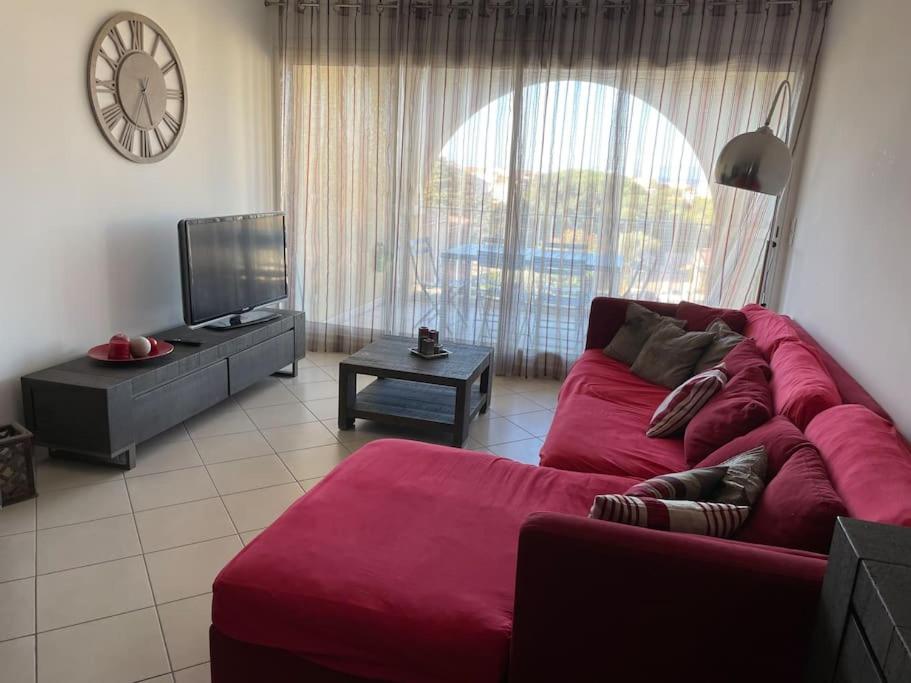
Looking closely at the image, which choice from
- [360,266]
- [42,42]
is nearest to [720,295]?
[360,266]

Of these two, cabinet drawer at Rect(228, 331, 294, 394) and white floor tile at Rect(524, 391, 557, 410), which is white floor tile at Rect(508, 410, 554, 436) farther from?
cabinet drawer at Rect(228, 331, 294, 394)

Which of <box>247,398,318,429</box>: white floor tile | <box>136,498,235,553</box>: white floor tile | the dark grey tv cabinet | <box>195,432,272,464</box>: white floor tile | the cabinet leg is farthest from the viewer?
<box>247,398,318,429</box>: white floor tile

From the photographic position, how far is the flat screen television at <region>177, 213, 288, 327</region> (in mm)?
3645

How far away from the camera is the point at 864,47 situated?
10.1ft

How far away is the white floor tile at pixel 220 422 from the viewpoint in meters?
3.56

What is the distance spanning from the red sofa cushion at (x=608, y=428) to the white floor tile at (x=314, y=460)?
1.14 m

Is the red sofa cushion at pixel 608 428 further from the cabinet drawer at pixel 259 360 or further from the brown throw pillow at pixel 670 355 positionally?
the cabinet drawer at pixel 259 360

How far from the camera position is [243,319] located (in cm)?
416

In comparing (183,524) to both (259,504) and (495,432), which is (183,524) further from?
(495,432)

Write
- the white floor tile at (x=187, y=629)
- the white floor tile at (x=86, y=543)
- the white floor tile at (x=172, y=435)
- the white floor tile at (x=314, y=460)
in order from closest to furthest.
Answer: the white floor tile at (x=187, y=629) → the white floor tile at (x=86, y=543) → the white floor tile at (x=314, y=460) → the white floor tile at (x=172, y=435)

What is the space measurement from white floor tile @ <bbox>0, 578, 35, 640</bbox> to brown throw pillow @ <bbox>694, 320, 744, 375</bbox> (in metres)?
2.84

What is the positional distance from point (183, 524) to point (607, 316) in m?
2.55

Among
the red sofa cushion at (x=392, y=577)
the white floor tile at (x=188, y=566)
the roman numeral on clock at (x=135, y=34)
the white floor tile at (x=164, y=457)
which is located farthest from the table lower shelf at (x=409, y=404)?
the roman numeral on clock at (x=135, y=34)

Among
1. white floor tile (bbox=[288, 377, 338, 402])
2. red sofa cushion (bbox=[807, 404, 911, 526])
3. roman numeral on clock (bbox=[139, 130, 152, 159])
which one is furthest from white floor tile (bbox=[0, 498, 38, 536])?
red sofa cushion (bbox=[807, 404, 911, 526])
